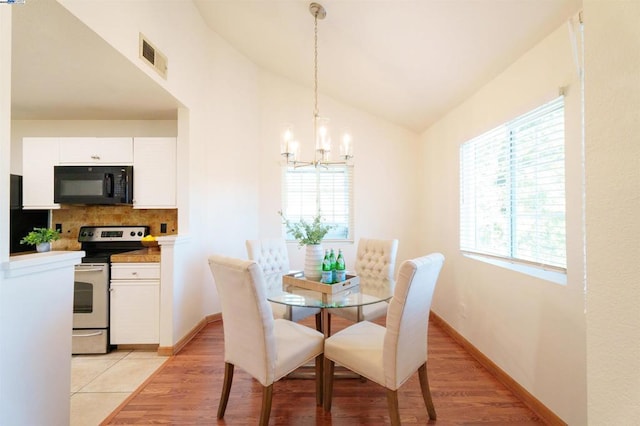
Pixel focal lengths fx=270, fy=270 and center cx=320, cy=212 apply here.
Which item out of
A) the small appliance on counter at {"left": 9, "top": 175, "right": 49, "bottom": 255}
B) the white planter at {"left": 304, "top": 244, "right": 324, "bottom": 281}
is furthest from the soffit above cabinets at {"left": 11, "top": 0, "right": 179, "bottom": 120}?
the white planter at {"left": 304, "top": 244, "right": 324, "bottom": 281}

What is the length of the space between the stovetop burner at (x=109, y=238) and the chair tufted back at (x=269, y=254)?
4.65ft

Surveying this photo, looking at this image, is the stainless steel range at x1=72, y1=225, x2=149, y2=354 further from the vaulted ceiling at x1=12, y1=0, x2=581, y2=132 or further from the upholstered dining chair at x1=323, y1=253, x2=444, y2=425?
the upholstered dining chair at x1=323, y1=253, x2=444, y2=425

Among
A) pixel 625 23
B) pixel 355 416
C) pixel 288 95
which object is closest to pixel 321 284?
pixel 355 416

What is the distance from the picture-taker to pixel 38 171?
9.27 ft

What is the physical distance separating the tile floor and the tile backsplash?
1280mm

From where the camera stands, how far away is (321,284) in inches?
78.9

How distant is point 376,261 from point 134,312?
2391 millimetres

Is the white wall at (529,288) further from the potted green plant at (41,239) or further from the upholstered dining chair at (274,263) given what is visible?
the potted green plant at (41,239)

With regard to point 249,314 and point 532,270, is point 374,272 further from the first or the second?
point 249,314

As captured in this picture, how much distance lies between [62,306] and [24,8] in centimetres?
162

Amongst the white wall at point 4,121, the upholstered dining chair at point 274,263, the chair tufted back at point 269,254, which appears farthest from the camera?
the chair tufted back at point 269,254

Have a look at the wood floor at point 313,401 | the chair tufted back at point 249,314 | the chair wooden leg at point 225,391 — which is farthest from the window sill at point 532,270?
the chair wooden leg at point 225,391

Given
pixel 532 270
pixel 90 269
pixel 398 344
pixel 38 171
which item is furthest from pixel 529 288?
pixel 38 171

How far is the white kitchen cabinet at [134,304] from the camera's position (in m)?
2.57
